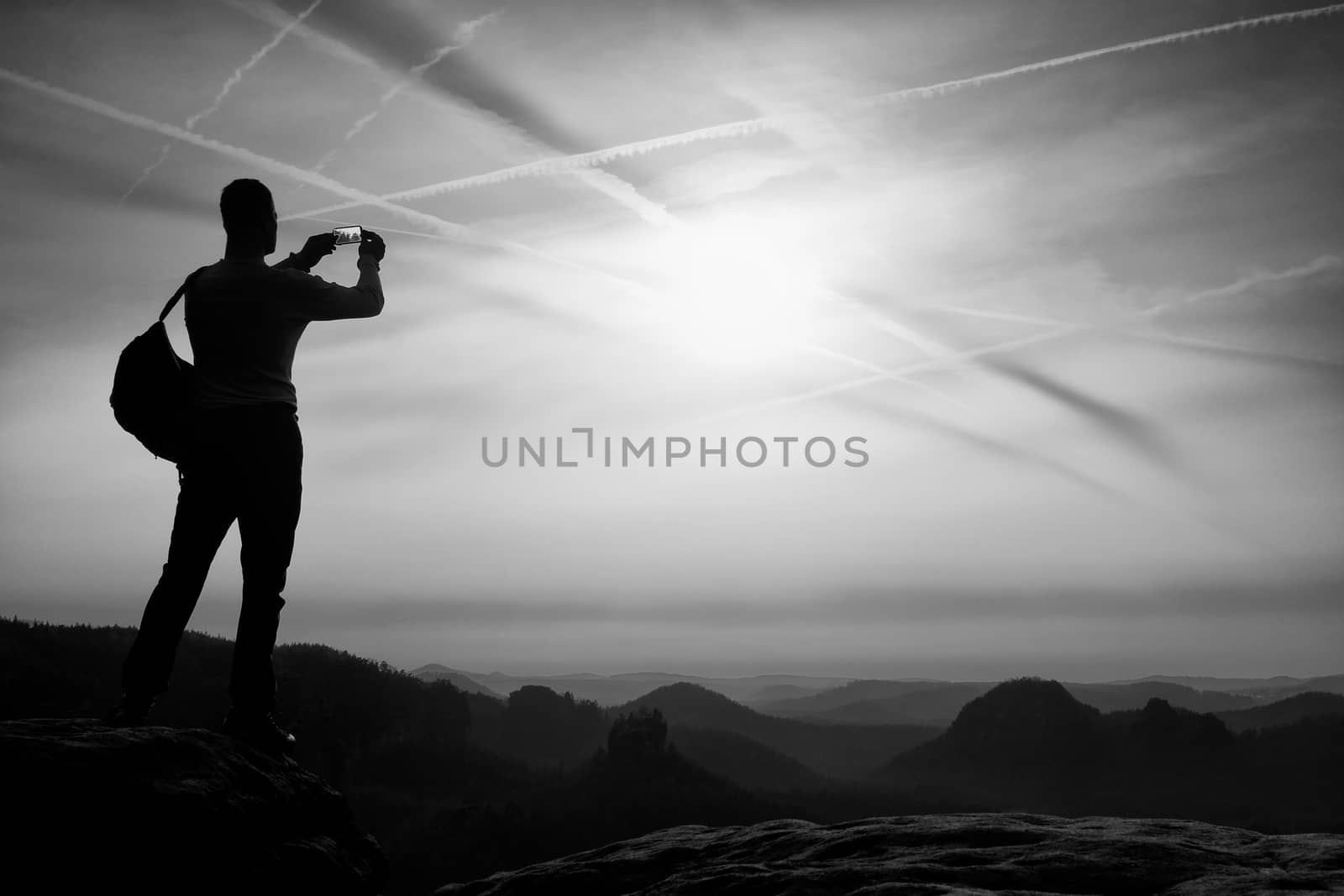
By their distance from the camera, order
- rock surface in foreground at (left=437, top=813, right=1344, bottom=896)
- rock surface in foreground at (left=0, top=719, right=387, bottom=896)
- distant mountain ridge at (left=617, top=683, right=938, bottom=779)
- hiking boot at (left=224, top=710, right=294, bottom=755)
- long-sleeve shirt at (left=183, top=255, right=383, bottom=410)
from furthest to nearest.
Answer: distant mountain ridge at (left=617, top=683, right=938, bottom=779) → hiking boot at (left=224, top=710, right=294, bottom=755) → long-sleeve shirt at (left=183, top=255, right=383, bottom=410) → rock surface in foreground at (left=0, top=719, right=387, bottom=896) → rock surface in foreground at (left=437, top=813, right=1344, bottom=896)

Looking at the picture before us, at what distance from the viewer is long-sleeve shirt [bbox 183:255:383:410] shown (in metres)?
5.91

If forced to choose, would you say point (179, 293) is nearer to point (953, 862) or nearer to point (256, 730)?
point (256, 730)

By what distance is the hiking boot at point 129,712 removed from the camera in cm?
573

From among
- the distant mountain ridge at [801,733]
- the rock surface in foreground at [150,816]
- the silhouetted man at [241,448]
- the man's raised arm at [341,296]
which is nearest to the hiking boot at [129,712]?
the silhouetted man at [241,448]

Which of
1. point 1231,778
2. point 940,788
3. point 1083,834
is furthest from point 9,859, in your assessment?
point 1231,778

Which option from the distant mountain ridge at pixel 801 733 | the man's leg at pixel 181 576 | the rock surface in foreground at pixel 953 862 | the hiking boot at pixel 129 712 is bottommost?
the distant mountain ridge at pixel 801 733

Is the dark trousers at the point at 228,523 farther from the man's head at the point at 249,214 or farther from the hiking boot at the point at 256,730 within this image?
the man's head at the point at 249,214

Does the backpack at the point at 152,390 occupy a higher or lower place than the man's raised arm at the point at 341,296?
lower

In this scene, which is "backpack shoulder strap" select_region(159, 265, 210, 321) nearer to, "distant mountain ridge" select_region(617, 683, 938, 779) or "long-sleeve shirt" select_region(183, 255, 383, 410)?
"long-sleeve shirt" select_region(183, 255, 383, 410)

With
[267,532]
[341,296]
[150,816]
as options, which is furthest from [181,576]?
[341,296]

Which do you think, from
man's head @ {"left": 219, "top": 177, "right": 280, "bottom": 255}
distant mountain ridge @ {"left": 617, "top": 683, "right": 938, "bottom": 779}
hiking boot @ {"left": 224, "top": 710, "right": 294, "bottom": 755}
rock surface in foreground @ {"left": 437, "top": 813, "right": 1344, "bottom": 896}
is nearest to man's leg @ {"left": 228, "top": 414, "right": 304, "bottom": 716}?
hiking boot @ {"left": 224, "top": 710, "right": 294, "bottom": 755}

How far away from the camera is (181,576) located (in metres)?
5.84

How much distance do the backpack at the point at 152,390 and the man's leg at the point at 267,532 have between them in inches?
22.1

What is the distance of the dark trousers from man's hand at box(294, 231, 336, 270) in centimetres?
131
